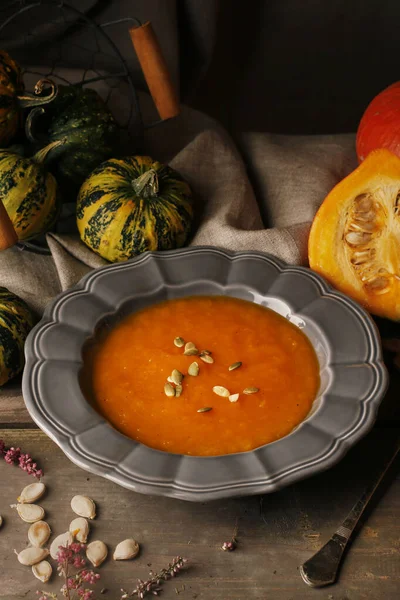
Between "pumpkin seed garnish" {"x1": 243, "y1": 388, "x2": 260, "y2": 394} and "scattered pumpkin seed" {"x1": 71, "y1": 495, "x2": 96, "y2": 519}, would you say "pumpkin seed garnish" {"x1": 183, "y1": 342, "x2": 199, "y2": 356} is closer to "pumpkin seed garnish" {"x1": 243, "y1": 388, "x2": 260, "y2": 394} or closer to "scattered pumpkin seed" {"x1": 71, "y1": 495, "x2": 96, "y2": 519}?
"pumpkin seed garnish" {"x1": 243, "y1": 388, "x2": 260, "y2": 394}

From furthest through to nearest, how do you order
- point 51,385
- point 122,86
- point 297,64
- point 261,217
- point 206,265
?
point 297,64, point 122,86, point 261,217, point 206,265, point 51,385

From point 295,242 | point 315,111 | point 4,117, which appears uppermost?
point 4,117

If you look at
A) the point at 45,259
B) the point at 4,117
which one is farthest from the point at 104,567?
the point at 4,117

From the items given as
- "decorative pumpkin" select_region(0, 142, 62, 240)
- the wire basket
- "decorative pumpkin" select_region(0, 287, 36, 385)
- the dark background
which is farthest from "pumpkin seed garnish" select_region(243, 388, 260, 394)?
the dark background

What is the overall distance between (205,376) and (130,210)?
1.38ft

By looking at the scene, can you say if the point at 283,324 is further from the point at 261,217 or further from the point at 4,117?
the point at 4,117

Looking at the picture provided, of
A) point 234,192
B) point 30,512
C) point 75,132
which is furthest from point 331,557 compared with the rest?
point 75,132

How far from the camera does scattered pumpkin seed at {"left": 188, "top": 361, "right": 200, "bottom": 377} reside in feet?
4.26

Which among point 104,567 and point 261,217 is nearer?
point 104,567

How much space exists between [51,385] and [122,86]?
3.45 feet

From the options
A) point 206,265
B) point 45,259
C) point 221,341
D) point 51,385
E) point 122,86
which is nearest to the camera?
point 51,385

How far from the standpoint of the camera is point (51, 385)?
1.27 m

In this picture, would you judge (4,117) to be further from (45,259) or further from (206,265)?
(206,265)

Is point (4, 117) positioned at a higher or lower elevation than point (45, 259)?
higher
